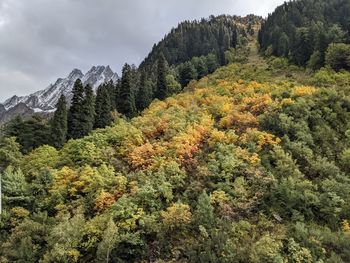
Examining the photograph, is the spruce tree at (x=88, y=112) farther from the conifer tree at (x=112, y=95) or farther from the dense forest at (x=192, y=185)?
the conifer tree at (x=112, y=95)

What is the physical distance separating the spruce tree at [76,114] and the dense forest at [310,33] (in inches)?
1436

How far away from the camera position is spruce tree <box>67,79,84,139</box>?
151ft

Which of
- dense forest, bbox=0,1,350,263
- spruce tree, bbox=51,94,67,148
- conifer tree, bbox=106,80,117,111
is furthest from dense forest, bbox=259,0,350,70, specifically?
spruce tree, bbox=51,94,67,148

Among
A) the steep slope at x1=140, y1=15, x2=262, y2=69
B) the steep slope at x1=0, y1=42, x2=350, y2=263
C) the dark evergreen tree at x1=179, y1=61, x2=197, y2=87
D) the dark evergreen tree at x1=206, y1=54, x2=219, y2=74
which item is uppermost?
the steep slope at x1=140, y1=15, x2=262, y2=69

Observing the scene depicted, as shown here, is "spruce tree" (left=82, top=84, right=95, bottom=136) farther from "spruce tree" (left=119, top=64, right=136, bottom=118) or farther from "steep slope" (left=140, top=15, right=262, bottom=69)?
"steep slope" (left=140, top=15, right=262, bottom=69)

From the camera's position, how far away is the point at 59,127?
4356 cm

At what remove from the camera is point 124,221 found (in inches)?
883

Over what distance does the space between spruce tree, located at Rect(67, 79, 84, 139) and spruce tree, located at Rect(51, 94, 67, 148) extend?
149 centimetres

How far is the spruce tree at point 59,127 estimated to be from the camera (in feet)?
140

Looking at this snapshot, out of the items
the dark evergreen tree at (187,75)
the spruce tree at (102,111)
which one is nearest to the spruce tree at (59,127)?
the spruce tree at (102,111)

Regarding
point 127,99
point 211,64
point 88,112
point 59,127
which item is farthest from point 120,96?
point 211,64

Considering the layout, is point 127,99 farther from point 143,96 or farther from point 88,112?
point 88,112

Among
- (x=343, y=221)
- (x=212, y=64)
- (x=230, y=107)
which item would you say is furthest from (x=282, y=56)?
(x=343, y=221)

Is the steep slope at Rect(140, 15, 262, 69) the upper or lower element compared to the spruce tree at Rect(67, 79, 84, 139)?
upper
